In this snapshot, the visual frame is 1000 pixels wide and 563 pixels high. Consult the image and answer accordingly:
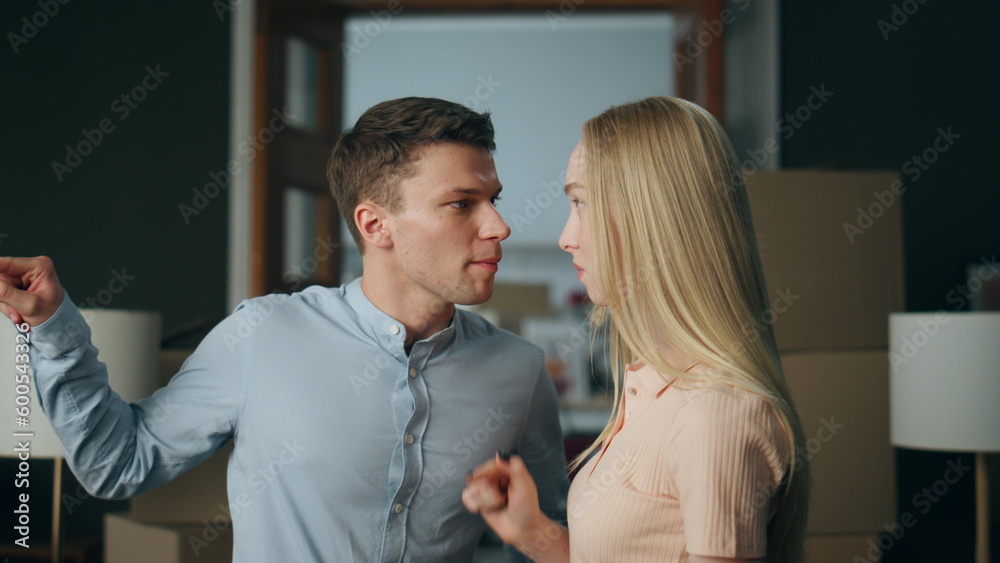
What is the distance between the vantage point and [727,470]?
3.55ft

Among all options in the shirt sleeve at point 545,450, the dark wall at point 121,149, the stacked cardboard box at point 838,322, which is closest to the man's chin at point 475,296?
the shirt sleeve at point 545,450

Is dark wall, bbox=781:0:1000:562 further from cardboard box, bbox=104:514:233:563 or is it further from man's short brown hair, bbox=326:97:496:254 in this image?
cardboard box, bbox=104:514:233:563

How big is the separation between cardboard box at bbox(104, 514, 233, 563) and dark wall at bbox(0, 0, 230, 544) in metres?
1.65

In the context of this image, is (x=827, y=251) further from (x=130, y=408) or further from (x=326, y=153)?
(x=326, y=153)

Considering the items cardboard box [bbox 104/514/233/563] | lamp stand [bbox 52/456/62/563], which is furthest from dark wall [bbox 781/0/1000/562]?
lamp stand [bbox 52/456/62/563]

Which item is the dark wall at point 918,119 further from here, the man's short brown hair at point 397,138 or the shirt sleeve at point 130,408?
the shirt sleeve at point 130,408

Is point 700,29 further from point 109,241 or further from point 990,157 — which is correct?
point 109,241

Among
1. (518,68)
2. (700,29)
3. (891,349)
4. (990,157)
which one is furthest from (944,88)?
(518,68)

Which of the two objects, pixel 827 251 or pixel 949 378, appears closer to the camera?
pixel 949 378

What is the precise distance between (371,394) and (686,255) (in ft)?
2.42

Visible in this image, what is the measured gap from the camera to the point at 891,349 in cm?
222

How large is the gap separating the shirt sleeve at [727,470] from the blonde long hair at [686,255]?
41mm

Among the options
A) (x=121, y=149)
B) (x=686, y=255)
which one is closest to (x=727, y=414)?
(x=686, y=255)

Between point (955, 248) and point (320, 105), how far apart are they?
2.77 meters
